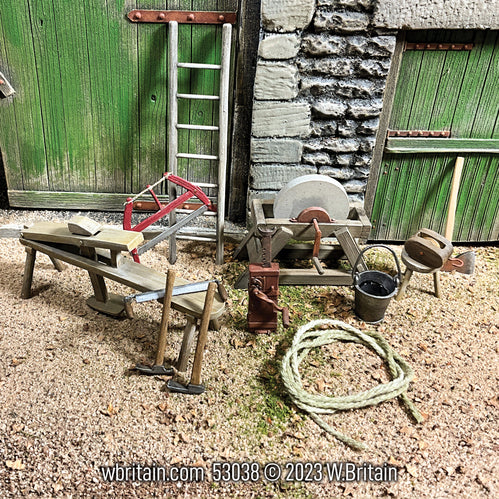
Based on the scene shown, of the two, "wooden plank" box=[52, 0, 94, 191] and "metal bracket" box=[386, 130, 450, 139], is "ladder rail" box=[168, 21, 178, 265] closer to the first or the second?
"wooden plank" box=[52, 0, 94, 191]

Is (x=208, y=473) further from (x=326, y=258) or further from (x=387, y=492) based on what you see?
(x=326, y=258)

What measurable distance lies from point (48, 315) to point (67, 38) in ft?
8.16

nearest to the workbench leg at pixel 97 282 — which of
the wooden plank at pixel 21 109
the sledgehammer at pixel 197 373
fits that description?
the sledgehammer at pixel 197 373

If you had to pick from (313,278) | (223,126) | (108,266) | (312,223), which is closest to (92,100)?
(223,126)

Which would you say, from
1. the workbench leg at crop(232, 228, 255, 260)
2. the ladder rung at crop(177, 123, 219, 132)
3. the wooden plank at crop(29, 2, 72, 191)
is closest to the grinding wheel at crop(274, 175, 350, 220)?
the workbench leg at crop(232, 228, 255, 260)

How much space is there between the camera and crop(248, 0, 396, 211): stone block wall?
13.9ft

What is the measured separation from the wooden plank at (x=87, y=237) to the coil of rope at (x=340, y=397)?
4.62 ft

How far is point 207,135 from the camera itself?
5.02m

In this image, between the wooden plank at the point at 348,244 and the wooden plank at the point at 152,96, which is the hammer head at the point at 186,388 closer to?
the wooden plank at the point at 348,244

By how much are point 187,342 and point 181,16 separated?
9.42 feet

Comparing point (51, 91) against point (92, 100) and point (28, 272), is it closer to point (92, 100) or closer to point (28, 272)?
point (92, 100)

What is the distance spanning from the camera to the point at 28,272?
4.22m

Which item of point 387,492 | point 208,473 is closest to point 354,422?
point 387,492

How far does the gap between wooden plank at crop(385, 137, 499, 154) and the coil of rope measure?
74.0 inches
